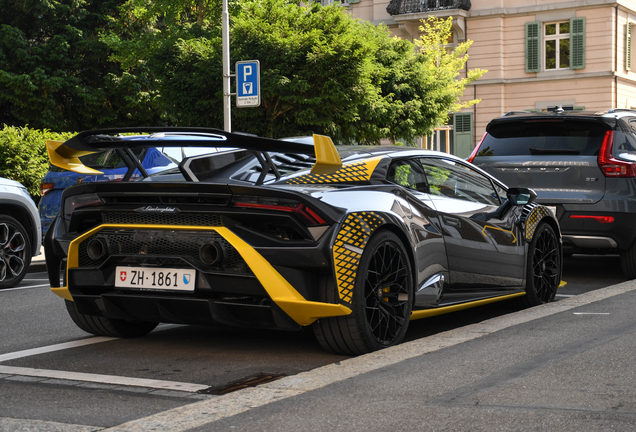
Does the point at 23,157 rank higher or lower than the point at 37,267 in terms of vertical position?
higher

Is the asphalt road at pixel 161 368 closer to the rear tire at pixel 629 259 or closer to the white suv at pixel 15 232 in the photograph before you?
the white suv at pixel 15 232

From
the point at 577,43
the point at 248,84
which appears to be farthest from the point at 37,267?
the point at 577,43

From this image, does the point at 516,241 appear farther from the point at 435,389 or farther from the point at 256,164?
the point at 435,389

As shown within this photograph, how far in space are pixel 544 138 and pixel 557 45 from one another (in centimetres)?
3081

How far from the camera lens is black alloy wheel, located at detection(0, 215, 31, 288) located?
903 centimetres

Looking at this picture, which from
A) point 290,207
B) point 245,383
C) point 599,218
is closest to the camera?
point 245,383

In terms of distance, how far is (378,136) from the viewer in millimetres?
25922

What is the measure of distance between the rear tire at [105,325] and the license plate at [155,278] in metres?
0.77

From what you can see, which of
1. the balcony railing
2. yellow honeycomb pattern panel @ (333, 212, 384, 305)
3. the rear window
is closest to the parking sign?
the rear window

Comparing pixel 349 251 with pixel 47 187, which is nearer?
pixel 349 251

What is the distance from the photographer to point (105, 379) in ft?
15.0

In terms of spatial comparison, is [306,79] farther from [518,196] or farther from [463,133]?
[463,133]

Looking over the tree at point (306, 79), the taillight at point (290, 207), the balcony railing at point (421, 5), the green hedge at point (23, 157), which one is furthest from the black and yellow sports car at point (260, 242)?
the balcony railing at point (421, 5)

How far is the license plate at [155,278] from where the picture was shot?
16.0ft
